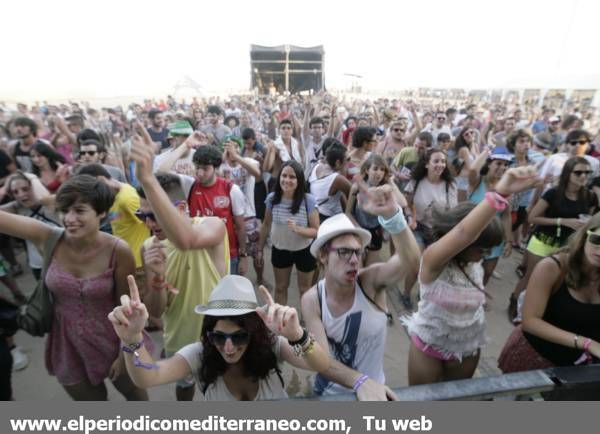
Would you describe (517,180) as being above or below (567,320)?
above

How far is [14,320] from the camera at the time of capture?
213 centimetres

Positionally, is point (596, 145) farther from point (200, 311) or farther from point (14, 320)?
point (14, 320)

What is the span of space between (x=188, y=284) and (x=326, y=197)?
7.12 feet

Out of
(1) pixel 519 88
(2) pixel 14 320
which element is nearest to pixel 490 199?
(2) pixel 14 320

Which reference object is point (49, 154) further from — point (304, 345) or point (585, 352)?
point (585, 352)

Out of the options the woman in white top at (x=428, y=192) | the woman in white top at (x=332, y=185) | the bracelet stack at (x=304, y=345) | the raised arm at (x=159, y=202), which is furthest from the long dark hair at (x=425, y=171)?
the bracelet stack at (x=304, y=345)

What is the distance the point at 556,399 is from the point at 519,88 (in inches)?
1173

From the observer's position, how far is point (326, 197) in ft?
13.0

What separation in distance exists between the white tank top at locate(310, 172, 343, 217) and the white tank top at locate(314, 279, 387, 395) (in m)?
2.18

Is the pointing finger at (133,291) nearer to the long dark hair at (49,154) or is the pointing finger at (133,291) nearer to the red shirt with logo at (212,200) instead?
the red shirt with logo at (212,200)

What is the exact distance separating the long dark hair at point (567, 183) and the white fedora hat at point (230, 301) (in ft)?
10.4

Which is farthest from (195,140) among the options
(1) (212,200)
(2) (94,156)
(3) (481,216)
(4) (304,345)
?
(3) (481,216)

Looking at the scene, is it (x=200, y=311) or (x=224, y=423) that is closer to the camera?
(x=224, y=423)

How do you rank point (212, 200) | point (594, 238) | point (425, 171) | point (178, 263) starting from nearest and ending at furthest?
point (594, 238), point (178, 263), point (212, 200), point (425, 171)
